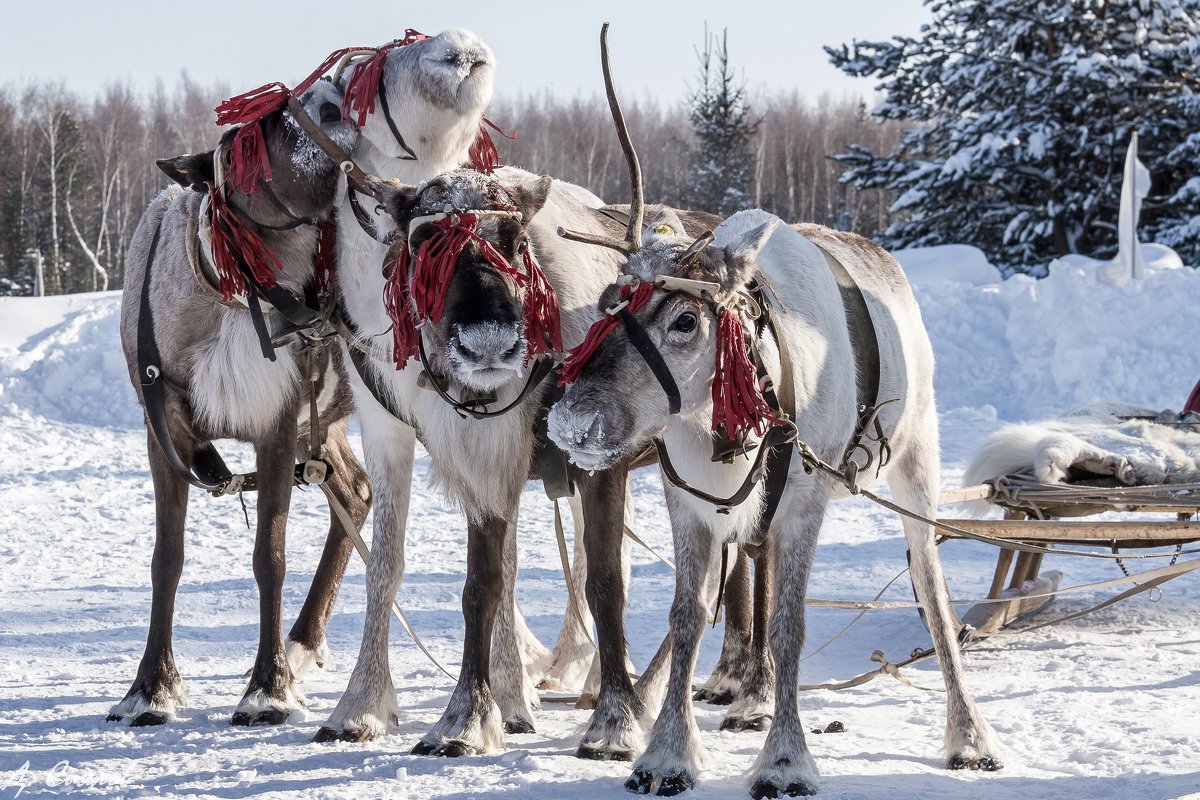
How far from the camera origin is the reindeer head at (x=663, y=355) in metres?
3.32

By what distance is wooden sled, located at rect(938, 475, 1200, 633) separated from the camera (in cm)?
530

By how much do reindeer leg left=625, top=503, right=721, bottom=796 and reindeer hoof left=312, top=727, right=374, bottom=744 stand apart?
103 centimetres

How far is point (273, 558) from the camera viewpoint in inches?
181

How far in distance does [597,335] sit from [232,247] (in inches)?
62.8

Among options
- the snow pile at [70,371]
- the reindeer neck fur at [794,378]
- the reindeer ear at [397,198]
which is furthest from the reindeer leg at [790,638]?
the snow pile at [70,371]

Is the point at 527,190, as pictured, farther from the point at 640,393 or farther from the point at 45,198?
the point at 45,198

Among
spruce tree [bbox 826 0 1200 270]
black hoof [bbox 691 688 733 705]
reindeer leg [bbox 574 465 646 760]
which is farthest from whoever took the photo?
spruce tree [bbox 826 0 1200 270]

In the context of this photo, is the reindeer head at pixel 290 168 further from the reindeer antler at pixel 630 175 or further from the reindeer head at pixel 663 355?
the reindeer head at pixel 663 355

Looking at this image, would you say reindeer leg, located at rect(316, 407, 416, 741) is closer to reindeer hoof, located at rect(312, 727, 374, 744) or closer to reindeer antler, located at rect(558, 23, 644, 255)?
reindeer hoof, located at rect(312, 727, 374, 744)

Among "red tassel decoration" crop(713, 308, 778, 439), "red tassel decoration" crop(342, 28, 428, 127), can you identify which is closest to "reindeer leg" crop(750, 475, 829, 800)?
"red tassel decoration" crop(713, 308, 778, 439)

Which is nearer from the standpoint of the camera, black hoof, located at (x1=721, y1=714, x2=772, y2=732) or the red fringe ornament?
the red fringe ornament

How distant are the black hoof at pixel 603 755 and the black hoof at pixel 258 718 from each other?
116 centimetres

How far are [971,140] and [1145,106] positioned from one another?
8.99ft

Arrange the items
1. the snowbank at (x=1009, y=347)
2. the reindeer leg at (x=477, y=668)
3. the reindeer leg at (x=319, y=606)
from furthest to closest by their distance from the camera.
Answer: the snowbank at (x=1009, y=347) → the reindeer leg at (x=319, y=606) → the reindeer leg at (x=477, y=668)
